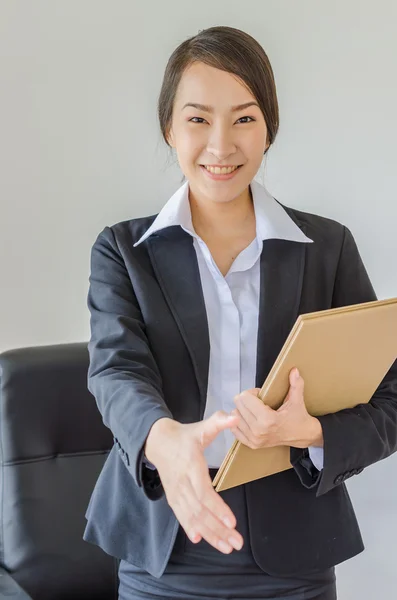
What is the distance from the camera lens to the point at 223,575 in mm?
1082

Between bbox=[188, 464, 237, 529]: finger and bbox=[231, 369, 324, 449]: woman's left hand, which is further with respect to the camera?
bbox=[231, 369, 324, 449]: woman's left hand

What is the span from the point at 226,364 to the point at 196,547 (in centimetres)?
27

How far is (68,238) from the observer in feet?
5.04

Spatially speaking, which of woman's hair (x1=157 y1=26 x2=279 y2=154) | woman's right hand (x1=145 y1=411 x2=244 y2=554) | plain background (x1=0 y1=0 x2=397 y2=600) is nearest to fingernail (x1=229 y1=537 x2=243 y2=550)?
woman's right hand (x1=145 y1=411 x2=244 y2=554)

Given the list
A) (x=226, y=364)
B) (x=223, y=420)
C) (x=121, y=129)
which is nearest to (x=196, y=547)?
(x=226, y=364)

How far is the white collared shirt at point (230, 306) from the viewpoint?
1.08m

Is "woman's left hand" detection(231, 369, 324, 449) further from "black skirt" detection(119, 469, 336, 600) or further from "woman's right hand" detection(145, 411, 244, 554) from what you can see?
"black skirt" detection(119, 469, 336, 600)

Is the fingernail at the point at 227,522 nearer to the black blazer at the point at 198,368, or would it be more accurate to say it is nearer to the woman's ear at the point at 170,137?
the black blazer at the point at 198,368

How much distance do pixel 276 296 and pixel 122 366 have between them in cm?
25

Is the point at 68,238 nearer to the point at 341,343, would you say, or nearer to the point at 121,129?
the point at 121,129

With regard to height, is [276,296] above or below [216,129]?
below

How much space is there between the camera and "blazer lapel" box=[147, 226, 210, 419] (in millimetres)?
1066

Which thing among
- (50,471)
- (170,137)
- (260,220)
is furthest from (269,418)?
(50,471)

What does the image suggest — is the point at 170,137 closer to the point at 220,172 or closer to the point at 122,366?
the point at 220,172
